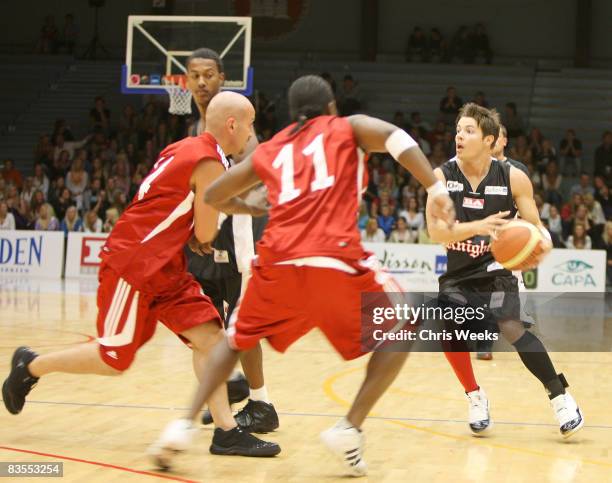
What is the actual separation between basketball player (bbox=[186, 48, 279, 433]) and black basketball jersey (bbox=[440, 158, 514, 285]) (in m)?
1.23

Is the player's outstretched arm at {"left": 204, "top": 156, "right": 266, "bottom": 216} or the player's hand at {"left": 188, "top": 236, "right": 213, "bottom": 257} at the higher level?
the player's outstretched arm at {"left": 204, "top": 156, "right": 266, "bottom": 216}

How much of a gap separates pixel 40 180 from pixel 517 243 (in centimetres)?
1587

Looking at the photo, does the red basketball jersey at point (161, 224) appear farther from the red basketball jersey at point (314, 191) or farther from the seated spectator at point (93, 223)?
the seated spectator at point (93, 223)

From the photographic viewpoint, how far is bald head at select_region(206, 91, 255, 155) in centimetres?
475

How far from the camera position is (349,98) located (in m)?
21.2

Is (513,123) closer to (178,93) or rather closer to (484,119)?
(178,93)

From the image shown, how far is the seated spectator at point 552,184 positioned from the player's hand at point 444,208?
14320mm

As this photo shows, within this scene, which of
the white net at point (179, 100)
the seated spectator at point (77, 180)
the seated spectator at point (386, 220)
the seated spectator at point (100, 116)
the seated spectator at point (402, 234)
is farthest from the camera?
the seated spectator at point (100, 116)

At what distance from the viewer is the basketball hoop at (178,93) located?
49.4ft

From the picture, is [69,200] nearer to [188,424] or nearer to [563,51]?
[563,51]

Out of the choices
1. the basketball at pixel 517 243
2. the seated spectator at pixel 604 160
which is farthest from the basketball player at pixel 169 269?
the seated spectator at pixel 604 160

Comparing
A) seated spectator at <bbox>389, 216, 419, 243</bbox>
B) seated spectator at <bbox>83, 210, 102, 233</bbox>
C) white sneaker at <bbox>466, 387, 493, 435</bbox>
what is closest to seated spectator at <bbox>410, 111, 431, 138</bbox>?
seated spectator at <bbox>389, 216, 419, 243</bbox>

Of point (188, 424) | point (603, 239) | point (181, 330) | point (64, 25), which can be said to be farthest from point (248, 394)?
point (64, 25)

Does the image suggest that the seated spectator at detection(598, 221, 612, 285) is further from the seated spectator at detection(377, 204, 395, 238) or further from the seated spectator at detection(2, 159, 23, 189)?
the seated spectator at detection(2, 159, 23, 189)
